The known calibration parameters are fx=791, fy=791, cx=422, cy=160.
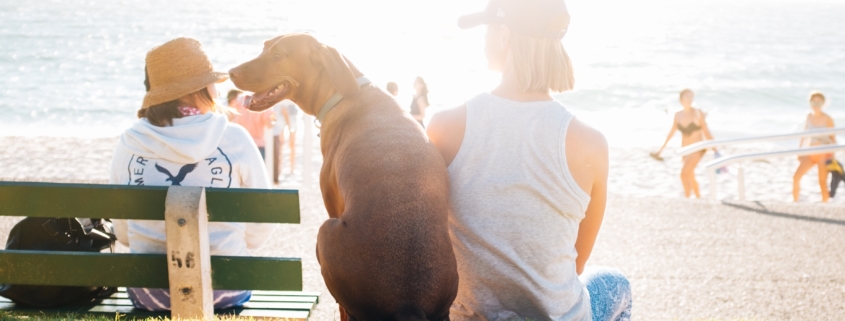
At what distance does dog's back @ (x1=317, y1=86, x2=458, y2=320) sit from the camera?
8.46 ft

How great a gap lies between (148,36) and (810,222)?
5045cm

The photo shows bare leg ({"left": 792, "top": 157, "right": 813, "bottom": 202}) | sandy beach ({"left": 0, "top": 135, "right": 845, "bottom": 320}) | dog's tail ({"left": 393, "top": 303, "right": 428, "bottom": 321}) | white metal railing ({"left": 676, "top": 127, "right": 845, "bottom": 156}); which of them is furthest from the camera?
bare leg ({"left": 792, "top": 157, "right": 813, "bottom": 202})

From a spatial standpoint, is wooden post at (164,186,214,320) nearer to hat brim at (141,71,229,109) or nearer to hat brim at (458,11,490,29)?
hat brim at (141,71,229,109)

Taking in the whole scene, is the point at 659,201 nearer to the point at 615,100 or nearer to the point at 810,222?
the point at 810,222

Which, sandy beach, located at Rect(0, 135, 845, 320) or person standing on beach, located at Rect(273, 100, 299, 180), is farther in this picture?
person standing on beach, located at Rect(273, 100, 299, 180)

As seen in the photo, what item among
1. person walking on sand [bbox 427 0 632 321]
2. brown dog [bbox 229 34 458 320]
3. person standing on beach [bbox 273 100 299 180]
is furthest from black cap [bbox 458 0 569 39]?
person standing on beach [bbox 273 100 299 180]

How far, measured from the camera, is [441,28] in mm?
62906

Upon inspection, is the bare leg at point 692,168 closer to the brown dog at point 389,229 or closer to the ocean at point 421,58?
the ocean at point 421,58

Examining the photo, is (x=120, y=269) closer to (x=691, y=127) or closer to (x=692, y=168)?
(x=692, y=168)

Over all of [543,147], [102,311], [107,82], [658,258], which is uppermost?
[107,82]

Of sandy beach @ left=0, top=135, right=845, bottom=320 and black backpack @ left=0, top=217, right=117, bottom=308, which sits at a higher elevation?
black backpack @ left=0, top=217, right=117, bottom=308

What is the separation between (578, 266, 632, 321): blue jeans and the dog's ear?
1.31m

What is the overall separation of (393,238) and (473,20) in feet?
3.26

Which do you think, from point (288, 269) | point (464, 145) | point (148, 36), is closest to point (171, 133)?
point (288, 269)
